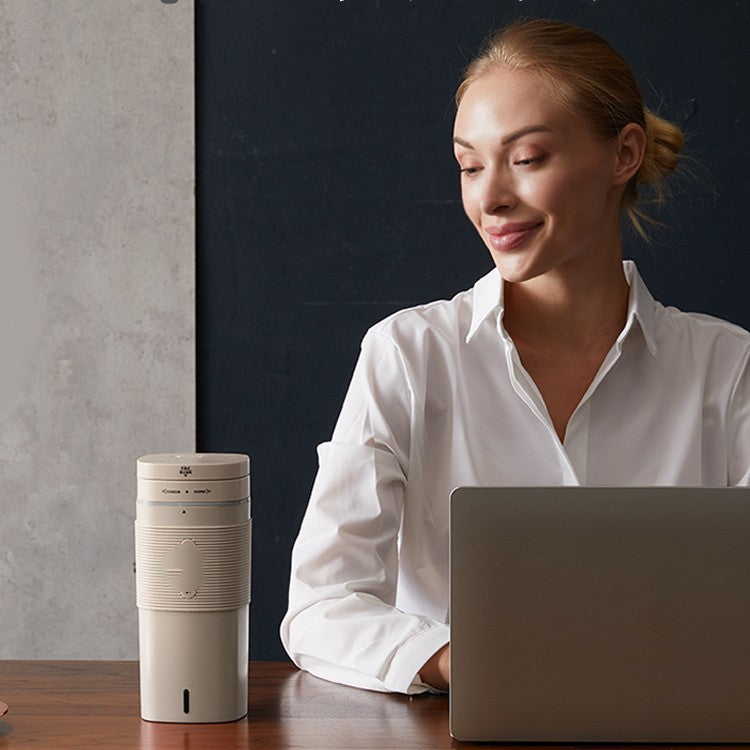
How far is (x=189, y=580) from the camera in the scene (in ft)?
3.75

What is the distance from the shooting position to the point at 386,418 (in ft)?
5.57

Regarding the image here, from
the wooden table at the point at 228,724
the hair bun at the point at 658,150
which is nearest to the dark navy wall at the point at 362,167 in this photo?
the hair bun at the point at 658,150

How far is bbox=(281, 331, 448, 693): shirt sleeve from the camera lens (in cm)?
132

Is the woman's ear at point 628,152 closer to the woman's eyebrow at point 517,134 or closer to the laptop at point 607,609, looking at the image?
the woman's eyebrow at point 517,134

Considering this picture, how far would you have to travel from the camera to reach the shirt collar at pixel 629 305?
5.69 feet

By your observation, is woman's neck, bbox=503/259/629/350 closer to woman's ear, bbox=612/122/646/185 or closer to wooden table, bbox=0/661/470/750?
woman's ear, bbox=612/122/646/185

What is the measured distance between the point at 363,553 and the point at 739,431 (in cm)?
63

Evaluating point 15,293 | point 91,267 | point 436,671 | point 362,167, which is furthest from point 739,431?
point 15,293

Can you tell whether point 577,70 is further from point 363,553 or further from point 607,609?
point 607,609

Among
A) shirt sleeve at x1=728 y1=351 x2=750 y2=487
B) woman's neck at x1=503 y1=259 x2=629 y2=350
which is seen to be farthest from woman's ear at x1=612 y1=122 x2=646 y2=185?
shirt sleeve at x1=728 y1=351 x2=750 y2=487

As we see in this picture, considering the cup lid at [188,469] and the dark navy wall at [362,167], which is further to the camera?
the dark navy wall at [362,167]

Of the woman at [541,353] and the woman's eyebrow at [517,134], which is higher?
the woman's eyebrow at [517,134]

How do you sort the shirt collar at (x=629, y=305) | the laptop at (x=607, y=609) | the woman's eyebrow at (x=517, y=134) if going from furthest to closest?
the shirt collar at (x=629, y=305) < the woman's eyebrow at (x=517, y=134) < the laptop at (x=607, y=609)

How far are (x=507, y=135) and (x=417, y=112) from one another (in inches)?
46.9
